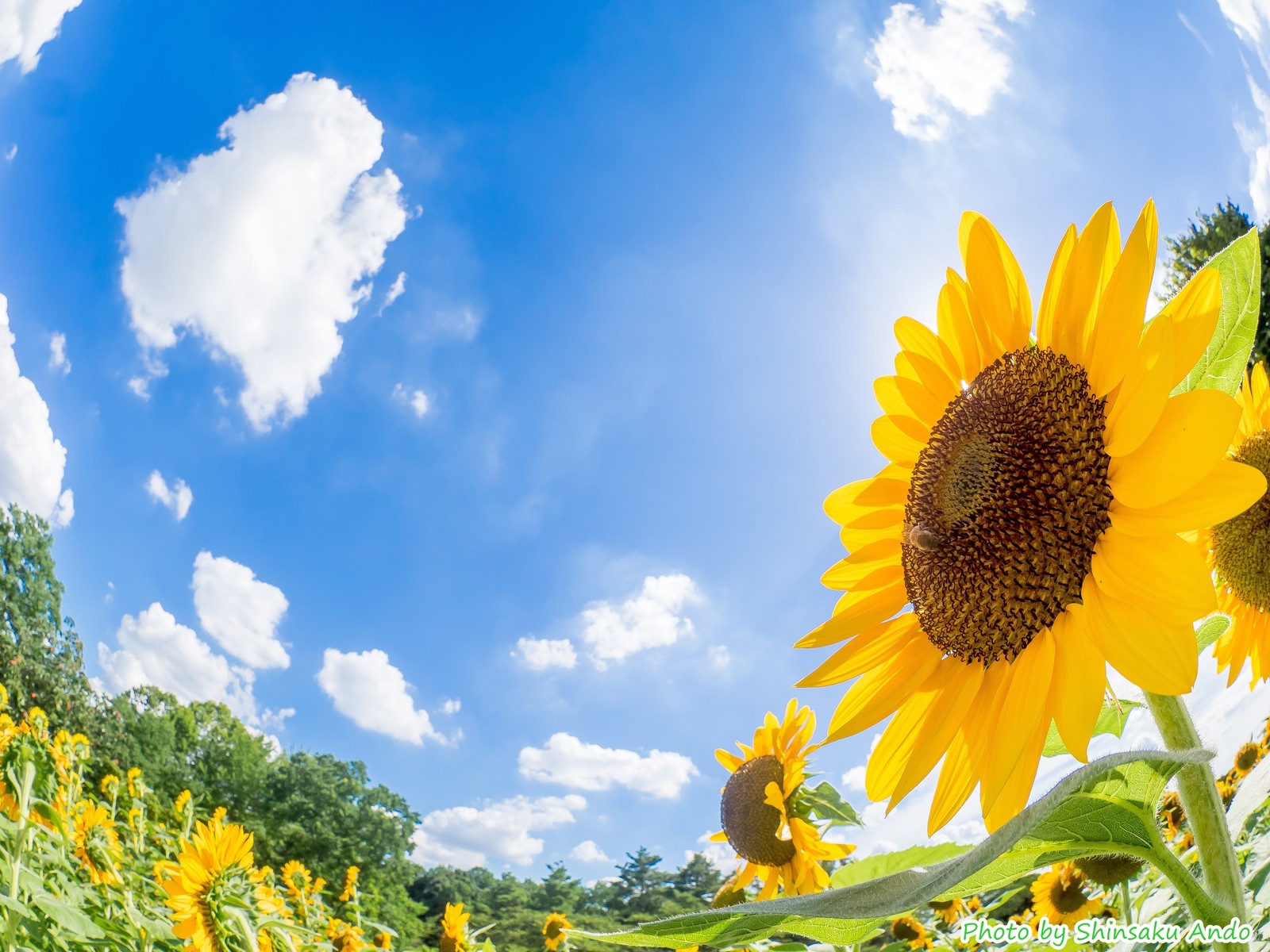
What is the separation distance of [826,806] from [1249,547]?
1.57 m

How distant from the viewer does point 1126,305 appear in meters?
0.87

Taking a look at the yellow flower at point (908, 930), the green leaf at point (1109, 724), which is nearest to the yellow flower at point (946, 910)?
the yellow flower at point (908, 930)

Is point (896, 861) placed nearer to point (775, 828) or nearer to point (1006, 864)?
point (1006, 864)

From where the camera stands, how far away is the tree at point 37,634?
2895 cm

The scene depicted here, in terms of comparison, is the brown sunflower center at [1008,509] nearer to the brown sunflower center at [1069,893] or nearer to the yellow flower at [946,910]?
the brown sunflower center at [1069,893]

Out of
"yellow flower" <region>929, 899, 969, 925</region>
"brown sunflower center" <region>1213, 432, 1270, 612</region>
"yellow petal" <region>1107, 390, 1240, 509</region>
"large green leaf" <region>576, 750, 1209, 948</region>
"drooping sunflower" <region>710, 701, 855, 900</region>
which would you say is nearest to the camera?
"large green leaf" <region>576, 750, 1209, 948</region>

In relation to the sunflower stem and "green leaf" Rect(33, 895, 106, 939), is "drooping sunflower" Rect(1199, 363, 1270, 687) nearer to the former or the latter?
the sunflower stem

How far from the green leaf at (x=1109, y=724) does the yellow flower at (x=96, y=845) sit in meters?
4.26

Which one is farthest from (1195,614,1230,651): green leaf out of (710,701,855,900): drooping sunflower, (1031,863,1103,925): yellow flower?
(1031,863,1103,925): yellow flower

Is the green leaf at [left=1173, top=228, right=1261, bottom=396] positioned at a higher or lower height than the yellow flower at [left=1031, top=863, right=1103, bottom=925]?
higher

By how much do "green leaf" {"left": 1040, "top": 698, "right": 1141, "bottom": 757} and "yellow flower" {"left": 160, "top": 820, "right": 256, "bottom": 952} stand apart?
9.38 ft

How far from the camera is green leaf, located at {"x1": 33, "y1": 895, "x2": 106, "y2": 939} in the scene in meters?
2.40

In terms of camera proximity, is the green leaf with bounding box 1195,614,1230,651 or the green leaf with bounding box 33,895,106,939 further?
the green leaf with bounding box 33,895,106,939

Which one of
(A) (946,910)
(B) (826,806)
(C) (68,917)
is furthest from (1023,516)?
(A) (946,910)
